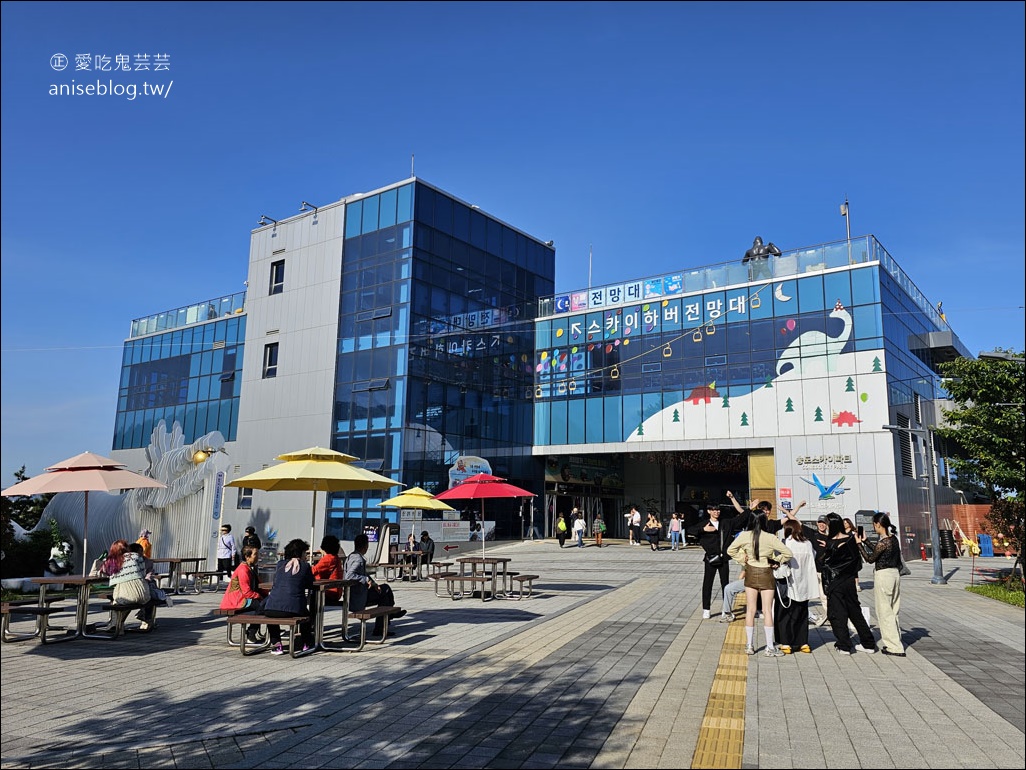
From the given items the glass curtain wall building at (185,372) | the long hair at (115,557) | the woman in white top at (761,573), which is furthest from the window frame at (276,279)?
the woman in white top at (761,573)

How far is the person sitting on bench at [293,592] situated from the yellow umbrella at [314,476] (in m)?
1.41

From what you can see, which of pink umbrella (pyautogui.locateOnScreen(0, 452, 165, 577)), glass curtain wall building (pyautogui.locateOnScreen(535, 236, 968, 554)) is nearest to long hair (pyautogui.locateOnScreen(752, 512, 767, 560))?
pink umbrella (pyautogui.locateOnScreen(0, 452, 165, 577))

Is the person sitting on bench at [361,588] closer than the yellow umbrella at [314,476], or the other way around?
the person sitting on bench at [361,588]

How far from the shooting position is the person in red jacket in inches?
391

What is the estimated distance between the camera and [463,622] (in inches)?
446

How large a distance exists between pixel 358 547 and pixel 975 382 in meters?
15.8

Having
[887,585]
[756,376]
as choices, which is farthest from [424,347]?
[887,585]

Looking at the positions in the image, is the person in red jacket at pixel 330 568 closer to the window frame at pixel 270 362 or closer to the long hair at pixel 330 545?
the long hair at pixel 330 545

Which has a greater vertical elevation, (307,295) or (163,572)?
(307,295)

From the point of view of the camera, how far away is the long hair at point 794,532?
8.97 m

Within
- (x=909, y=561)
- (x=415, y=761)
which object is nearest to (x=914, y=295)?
(x=909, y=561)

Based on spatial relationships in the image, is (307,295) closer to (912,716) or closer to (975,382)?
(975,382)

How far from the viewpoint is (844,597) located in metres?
8.70

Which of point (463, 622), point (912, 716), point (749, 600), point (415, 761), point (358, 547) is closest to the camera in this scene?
point (415, 761)
